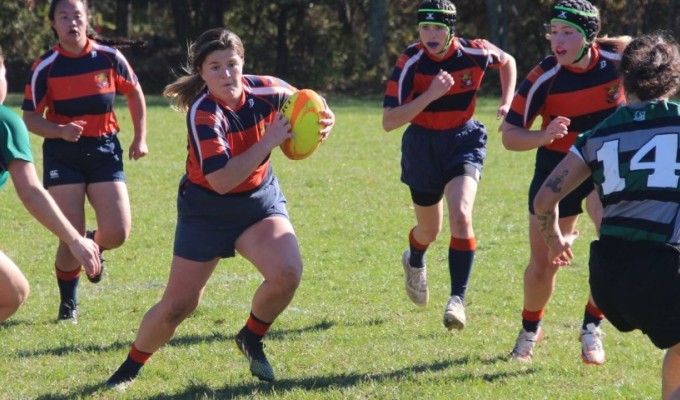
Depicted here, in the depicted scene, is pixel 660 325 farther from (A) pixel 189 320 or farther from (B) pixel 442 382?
(A) pixel 189 320

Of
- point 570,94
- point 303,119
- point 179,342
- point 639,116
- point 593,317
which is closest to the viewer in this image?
point 639,116

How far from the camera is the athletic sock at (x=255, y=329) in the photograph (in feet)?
17.2

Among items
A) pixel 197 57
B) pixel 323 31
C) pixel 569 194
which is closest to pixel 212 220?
pixel 197 57

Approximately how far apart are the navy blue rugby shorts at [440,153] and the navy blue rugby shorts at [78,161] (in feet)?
6.25

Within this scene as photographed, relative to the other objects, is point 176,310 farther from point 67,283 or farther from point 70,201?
point 67,283

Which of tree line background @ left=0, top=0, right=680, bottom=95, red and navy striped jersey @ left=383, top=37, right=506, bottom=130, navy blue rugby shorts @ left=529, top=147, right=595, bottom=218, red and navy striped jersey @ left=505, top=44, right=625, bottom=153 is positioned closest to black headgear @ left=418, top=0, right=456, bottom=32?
red and navy striped jersey @ left=383, top=37, right=506, bottom=130

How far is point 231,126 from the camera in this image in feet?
16.2

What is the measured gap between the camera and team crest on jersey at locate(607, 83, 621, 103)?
18.7ft

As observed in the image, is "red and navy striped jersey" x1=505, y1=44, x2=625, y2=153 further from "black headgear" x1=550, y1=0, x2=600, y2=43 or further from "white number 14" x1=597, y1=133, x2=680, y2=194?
"white number 14" x1=597, y1=133, x2=680, y2=194

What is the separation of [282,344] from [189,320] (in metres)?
0.88

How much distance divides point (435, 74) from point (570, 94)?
1.16 metres

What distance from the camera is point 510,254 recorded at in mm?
8953

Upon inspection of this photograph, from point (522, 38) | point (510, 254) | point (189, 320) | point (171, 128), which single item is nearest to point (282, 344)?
point (189, 320)

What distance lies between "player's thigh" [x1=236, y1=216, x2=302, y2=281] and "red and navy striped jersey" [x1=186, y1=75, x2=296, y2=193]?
0.69ft
